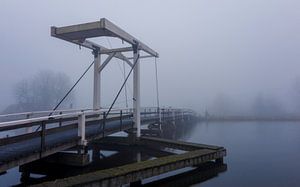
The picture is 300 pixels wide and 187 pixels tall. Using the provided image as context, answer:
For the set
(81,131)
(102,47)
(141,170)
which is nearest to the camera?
(141,170)

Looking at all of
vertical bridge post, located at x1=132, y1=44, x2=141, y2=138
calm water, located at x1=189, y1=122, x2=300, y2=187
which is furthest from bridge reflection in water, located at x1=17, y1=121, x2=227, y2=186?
vertical bridge post, located at x1=132, y1=44, x2=141, y2=138

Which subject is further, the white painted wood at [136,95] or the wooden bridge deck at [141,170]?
the white painted wood at [136,95]

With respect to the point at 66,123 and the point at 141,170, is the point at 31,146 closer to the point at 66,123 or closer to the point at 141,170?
the point at 141,170

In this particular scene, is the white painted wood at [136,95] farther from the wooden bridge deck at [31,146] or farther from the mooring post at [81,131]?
the mooring post at [81,131]

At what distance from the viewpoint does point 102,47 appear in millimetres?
14891

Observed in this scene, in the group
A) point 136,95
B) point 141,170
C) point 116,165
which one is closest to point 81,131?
point 116,165

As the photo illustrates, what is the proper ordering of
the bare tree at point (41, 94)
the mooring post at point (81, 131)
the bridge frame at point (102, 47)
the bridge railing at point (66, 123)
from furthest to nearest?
the bare tree at point (41, 94) < the bridge frame at point (102, 47) < the mooring post at point (81, 131) < the bridge railing at point (66, 123)

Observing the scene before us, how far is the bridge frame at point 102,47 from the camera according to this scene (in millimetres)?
11116

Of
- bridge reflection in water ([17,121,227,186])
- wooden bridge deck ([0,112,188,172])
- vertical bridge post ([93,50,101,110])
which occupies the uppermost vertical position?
vertical bridge post ([93,50,101,110])

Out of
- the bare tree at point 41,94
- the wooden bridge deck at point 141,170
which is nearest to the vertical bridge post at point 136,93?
the wooden bridge deck at point 141,170

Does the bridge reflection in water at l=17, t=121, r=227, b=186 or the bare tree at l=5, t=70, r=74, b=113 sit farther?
the bare tree at l=5, t=70, r=74, b=113

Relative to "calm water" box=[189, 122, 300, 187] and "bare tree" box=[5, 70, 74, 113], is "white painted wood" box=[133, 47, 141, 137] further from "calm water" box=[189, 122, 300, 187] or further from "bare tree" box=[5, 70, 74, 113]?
"bare tree" box=[5, 70, 74, 113]

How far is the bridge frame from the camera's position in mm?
11116

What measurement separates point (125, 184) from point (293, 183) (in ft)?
14.7
